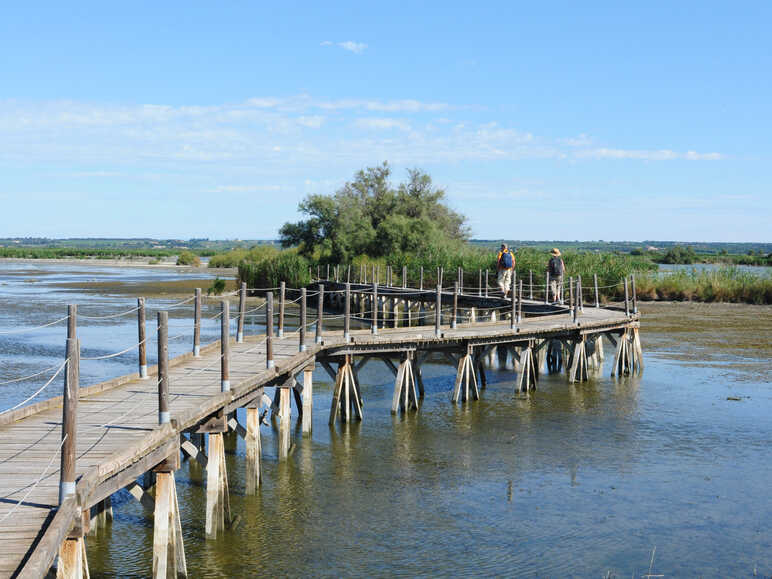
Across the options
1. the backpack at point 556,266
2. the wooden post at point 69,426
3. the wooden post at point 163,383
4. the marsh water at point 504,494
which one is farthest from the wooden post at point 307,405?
the backpack at point 556,266

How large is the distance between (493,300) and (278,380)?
1683 centimetres

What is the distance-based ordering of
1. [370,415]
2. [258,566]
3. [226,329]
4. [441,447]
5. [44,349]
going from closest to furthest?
[258,566], [226,329], [441,447], [370,415], [44,349]

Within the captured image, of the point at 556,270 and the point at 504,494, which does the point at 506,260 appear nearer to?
the point at 556,270

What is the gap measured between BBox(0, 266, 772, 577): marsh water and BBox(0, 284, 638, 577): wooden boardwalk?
1725 mm

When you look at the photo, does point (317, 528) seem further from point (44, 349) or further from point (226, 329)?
point (44, 349)

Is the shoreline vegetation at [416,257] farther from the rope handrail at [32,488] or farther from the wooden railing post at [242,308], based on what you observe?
the rope handrail at [32,488]

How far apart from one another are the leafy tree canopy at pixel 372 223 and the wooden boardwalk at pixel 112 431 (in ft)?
111

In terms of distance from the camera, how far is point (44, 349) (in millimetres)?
29969

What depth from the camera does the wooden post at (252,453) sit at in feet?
44.5

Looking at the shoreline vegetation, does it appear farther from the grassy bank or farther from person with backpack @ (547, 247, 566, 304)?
person with backpack @ (547, 247, 566, 304)

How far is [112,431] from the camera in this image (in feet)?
32.2

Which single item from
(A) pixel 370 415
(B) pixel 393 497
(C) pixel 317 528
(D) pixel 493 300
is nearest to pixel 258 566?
(C) pixel 317 528

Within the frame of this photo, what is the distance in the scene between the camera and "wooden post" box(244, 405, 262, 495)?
1357 cm

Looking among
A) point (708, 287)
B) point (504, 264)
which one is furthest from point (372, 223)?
point (504, 264)
